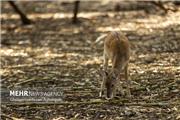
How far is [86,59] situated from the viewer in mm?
10336

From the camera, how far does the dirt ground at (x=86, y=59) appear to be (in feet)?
22.5

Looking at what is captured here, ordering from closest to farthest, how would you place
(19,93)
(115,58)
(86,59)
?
1. (115,58)
2. (19,93)
3. (86,59)

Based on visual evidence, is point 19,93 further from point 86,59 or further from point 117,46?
point 86,59

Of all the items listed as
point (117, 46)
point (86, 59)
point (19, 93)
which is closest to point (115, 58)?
point (117, 46)

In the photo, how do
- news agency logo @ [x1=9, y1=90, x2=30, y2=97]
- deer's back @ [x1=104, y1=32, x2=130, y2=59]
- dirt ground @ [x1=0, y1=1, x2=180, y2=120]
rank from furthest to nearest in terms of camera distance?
1. news agency logo @ [x1=9, y1=90, x2=30, y2=97]
2. deer's back @ [x1=104, y1=32, x2=130, y2=59]
3. dirt ground @ [x1=0, y1=1, x2=180, y2=120]

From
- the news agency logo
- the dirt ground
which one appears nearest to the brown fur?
the dirt ground

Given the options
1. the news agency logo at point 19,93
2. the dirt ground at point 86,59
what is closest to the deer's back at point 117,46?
the dirt ground at point 86,59

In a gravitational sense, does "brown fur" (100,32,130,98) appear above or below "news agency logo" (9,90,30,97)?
above

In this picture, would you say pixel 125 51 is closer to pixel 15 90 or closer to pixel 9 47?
pixel 15 90

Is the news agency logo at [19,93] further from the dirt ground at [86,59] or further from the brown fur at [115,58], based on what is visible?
the brown fur at [115,58]

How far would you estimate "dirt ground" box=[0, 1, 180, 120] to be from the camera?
6.85 meters

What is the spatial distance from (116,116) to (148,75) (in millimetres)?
2077

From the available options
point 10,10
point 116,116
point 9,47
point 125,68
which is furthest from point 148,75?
point 10,10

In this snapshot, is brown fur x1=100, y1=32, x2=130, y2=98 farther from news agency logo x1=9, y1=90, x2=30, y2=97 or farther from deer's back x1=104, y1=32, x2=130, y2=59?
news agency logo x1=9, y1=90, x2=30, y2=97
